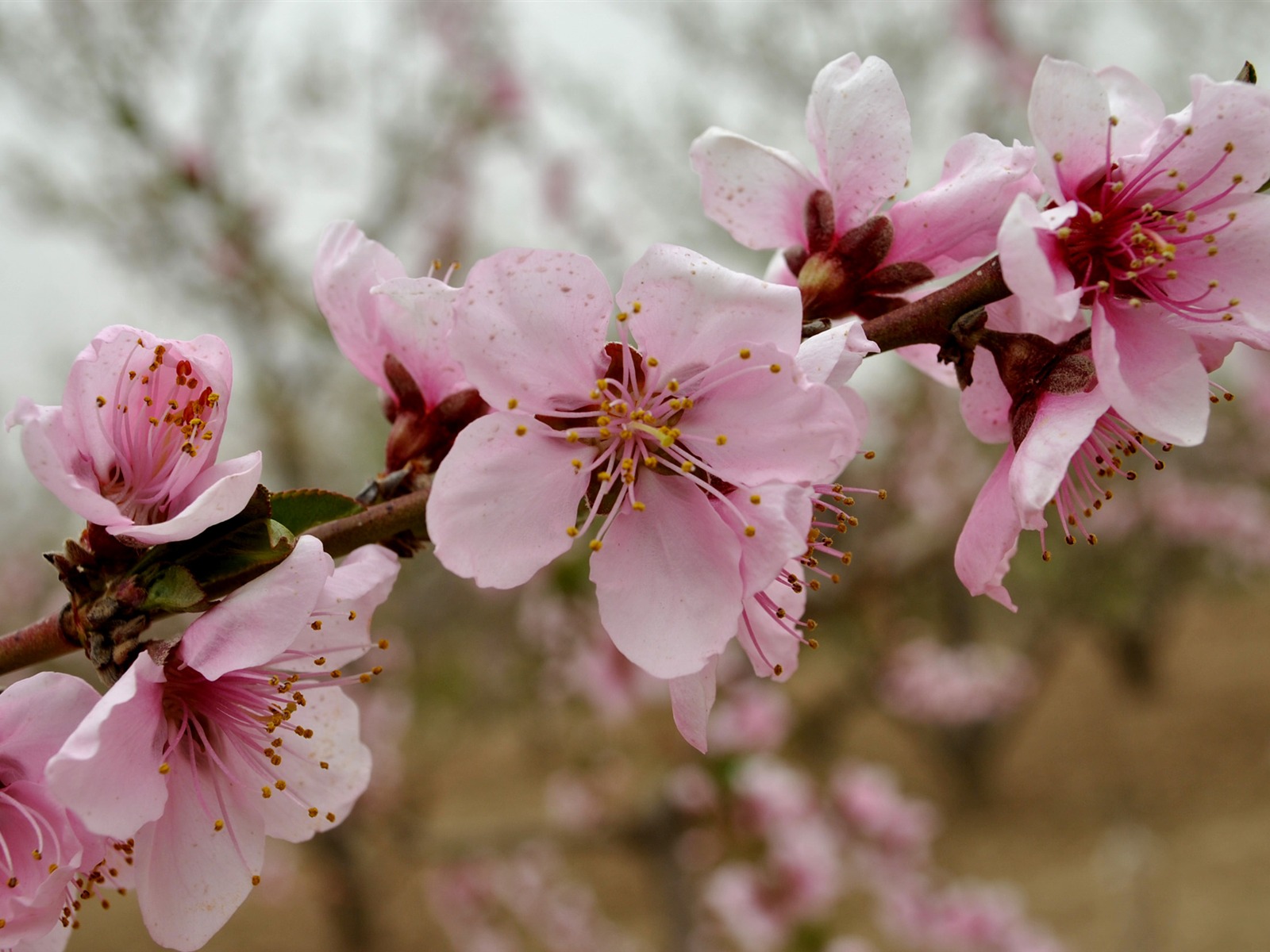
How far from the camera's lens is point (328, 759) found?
3.09 feet

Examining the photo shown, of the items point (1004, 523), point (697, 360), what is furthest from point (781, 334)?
point (1004, 523)

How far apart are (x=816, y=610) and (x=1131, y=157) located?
307 centimetres

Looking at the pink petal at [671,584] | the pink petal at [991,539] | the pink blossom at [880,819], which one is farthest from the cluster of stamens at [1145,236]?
the pink blossom at [880,819]

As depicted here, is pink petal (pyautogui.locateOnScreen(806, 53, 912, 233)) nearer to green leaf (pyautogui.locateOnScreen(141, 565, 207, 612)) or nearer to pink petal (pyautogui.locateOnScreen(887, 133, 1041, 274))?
pink petal (pyautogui.locateOnScreen(887, 133, 1041, 274))

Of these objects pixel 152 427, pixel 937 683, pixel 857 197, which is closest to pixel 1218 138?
pixel 857 197

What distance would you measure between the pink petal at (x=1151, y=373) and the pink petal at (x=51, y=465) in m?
0.75

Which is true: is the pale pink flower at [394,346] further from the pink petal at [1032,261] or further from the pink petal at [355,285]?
the pink petal at [1032,261]

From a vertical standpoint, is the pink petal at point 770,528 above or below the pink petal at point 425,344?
below

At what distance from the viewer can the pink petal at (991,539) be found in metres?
0.80

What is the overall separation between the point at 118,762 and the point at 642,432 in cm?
47

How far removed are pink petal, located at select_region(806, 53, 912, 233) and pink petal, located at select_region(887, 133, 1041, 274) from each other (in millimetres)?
31

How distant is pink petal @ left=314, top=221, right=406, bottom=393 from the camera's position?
35.9 inches

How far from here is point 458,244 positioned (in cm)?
673

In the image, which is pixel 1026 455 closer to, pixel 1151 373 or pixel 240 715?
pixel 1151 373
